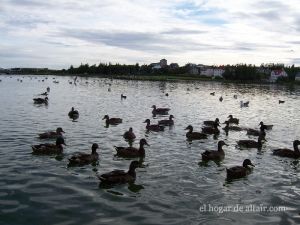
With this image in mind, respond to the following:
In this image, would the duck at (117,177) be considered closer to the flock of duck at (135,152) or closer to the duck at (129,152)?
Answer: the flock of duck at (135,152)

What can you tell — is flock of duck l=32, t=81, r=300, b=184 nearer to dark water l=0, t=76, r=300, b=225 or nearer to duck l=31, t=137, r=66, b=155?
duck l=31, t=137, r=66, b=155

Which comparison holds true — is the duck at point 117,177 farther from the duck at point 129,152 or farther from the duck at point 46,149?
the duck at point 46,149

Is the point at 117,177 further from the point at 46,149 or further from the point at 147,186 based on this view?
the point at 46,149

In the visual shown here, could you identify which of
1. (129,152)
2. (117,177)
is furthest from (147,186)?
(129,152)

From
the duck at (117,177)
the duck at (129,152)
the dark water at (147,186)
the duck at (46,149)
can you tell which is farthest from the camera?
the duck at (129,152)

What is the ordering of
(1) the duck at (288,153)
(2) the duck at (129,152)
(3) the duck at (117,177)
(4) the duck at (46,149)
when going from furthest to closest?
1. (1) the duck at (288,153)
2. (2) the duck at (129,152)
3. (4) the duck at (46,149)
4. (3) the duck at (117,177)

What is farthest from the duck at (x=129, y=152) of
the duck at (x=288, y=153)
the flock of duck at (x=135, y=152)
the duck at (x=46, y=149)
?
the duck at (x=288, y=153)

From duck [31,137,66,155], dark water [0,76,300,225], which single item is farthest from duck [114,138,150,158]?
duck [31,137,66,155]

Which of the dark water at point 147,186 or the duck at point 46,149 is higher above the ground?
the duck at point 46,149

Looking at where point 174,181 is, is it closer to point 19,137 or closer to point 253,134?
point 19,137

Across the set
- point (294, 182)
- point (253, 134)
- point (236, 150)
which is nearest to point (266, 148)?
point (236, 150)

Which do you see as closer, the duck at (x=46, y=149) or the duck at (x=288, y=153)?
the duck at (x=46, y=149)

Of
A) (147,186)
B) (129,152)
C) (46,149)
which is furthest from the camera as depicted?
(129,152)

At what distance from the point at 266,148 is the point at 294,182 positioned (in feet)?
25.4
